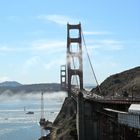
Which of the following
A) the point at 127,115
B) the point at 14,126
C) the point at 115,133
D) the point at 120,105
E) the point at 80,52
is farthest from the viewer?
the point at 14,126

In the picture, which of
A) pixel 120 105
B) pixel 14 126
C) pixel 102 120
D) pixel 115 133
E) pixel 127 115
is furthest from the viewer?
pixel 14 126

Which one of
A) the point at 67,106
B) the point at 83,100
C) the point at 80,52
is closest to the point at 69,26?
the point at 80,52

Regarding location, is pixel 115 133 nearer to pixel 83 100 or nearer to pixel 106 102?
pixel 106 102

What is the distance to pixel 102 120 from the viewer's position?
58.3 meters

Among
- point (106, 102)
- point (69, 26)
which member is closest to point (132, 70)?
point (69, 26)

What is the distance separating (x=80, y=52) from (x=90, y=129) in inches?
2021

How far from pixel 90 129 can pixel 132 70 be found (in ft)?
263

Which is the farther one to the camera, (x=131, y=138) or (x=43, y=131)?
(x=43, y=131)

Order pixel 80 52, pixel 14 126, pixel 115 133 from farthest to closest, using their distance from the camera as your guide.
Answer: pixel 14 126
pixel 80 52
pixel 115 133

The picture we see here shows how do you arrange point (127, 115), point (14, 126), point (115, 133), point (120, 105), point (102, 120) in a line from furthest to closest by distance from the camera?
point (14, 126)
point (102, 120)
point (115, 133)
point (120, 105)
point (127, 115)

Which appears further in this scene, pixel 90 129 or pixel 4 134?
pixel 4 134

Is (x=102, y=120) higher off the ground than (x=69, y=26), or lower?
lower

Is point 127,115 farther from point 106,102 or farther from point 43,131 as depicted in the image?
point 43,131

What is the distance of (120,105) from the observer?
45.9 meters
